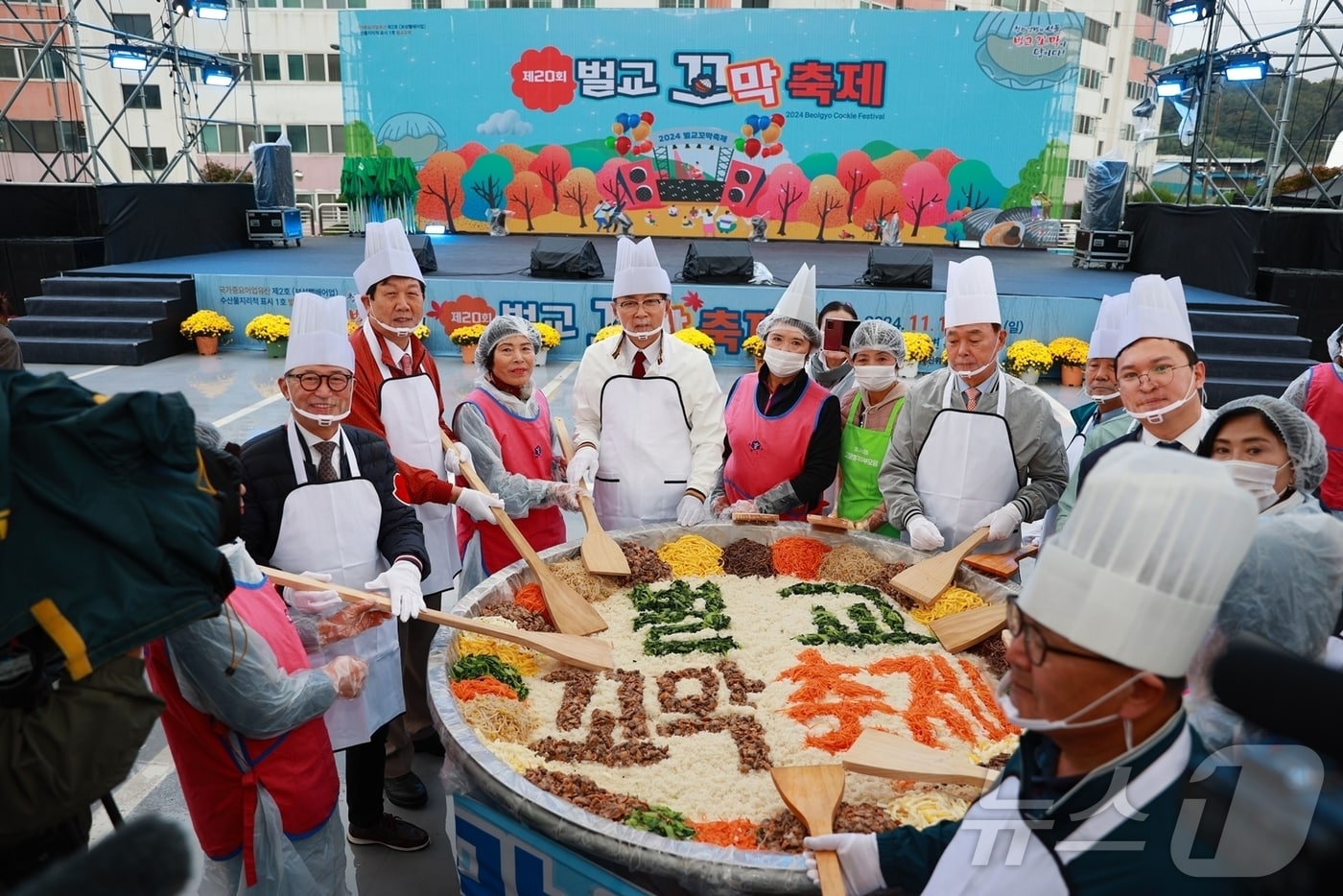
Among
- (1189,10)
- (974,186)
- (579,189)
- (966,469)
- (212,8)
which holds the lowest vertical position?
(966,469)

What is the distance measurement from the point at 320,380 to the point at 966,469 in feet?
7.46

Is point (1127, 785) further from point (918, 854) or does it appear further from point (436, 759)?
point (436, 759)

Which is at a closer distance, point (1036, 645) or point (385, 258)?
point (1036, 645)

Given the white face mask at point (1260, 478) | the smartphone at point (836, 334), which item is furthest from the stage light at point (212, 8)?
the white face mask at point (1260, 478)

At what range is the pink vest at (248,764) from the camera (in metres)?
2.03

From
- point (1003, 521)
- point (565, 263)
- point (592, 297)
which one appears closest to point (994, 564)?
point (1003, 521)

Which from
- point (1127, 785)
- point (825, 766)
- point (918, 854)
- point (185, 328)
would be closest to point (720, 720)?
point (825, 766)

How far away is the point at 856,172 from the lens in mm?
16188

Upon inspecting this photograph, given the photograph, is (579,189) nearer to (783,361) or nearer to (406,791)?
(783,361)

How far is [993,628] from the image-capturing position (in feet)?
8.93

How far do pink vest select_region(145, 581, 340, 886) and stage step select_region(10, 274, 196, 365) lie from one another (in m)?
9.11

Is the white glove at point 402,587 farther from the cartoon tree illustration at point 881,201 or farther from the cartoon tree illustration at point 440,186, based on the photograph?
the cartoon tree illustration at point 440,186

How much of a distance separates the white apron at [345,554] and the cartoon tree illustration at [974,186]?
15.5 meters

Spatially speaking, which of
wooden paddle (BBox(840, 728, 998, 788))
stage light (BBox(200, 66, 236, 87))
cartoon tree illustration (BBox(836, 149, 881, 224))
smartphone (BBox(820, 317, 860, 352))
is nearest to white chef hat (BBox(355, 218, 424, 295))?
smartphone (BBox(820, 317, 860, 352))
